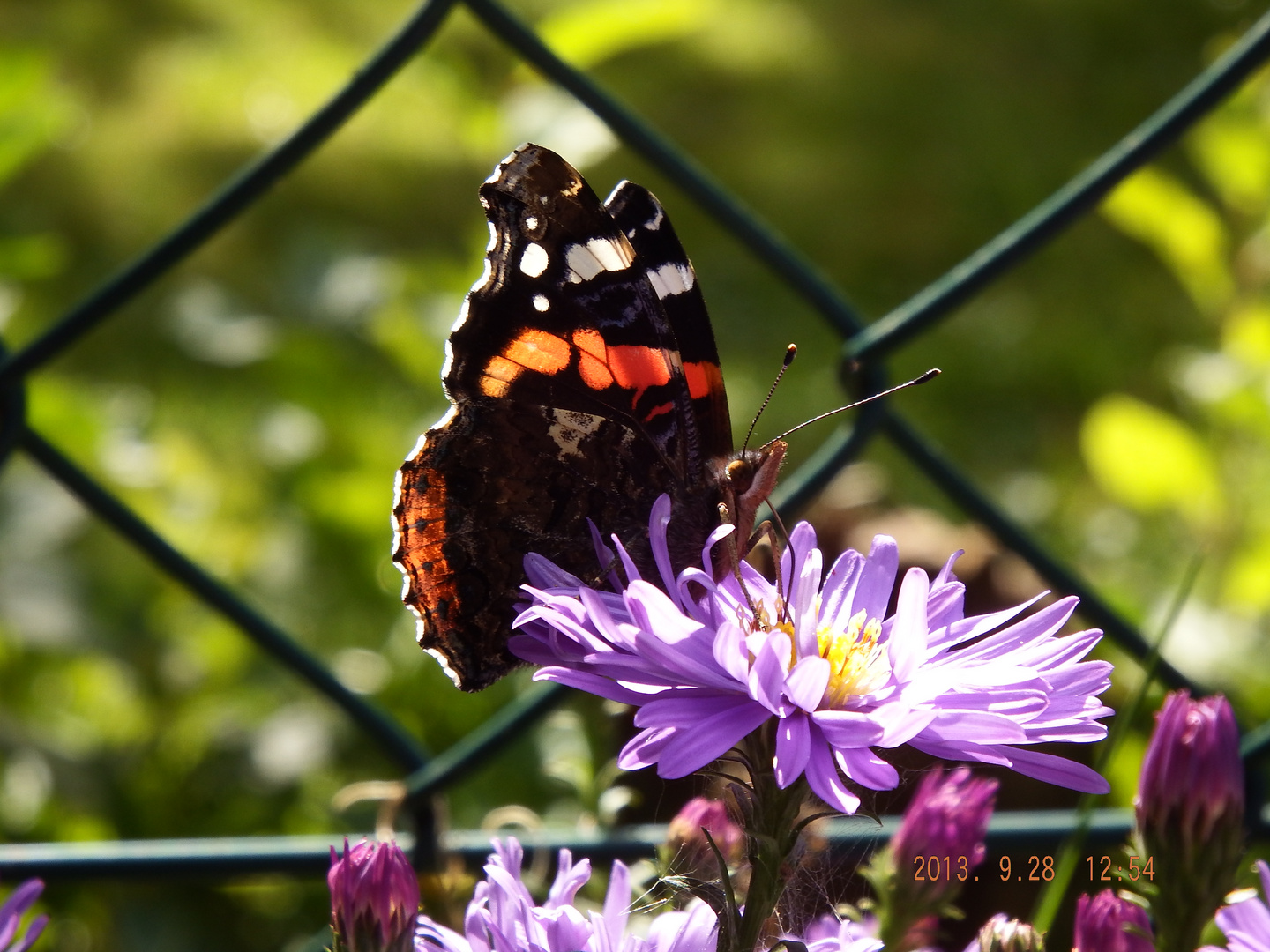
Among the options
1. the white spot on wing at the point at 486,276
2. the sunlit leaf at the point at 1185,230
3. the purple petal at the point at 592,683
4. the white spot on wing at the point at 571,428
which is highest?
the sunlit leaf at the point at 1185,230

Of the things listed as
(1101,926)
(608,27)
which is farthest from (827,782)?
(608,27)

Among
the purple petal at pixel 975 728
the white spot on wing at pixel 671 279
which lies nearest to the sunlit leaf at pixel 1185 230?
the white spot on wing at pixel 671 279

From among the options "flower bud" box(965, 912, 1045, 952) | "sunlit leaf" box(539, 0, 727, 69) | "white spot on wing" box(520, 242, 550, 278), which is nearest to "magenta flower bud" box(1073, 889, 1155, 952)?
"flower bud" box(965, 912, 1045, 952)

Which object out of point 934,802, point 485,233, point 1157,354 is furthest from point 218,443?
point 1157,354

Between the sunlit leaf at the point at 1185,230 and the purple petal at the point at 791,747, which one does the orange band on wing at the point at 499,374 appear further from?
the sunlit leaf at the point at 1185,230

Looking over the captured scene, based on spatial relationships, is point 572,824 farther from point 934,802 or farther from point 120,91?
point 120,91

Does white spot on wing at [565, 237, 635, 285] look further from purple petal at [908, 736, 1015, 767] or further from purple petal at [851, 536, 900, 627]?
purple petal at [908, 736, 1015, 767]
